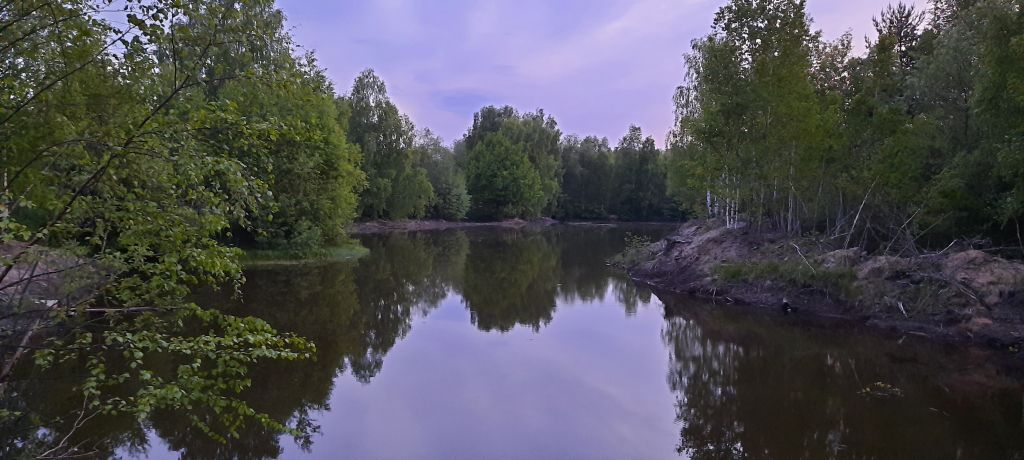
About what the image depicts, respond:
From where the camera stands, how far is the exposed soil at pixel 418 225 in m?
52.5

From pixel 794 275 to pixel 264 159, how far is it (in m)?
18.7

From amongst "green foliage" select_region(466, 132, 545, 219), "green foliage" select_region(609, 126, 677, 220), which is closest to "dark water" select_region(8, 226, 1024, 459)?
"green foliage" select_region(466, 132, 545, 219)

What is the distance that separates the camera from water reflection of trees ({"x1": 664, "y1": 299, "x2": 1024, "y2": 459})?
29.1 ft

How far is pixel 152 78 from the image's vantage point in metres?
4.05

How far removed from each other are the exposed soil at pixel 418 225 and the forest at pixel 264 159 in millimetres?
1231

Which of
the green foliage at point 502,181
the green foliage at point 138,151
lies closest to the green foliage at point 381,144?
the green foliage at point 502,181

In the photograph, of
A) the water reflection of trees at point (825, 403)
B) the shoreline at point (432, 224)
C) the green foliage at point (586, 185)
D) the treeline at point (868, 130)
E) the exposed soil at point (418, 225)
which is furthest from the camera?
the green foliage at point (586, 185)

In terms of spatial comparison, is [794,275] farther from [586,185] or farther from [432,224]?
[586,185]

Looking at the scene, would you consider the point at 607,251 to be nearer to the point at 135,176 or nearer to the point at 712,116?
the point at 712,116

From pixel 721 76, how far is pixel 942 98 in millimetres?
7288

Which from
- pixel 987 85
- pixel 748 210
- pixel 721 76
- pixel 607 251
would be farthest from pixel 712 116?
pixel 607 251

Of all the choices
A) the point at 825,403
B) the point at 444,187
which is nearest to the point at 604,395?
the point at 825,403

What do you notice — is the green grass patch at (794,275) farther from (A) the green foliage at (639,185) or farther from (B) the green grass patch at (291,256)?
(A) the green foliage at (639,185)

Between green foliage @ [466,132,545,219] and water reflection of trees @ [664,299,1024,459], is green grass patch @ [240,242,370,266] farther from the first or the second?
green foliage @ [466,132,545,219]
